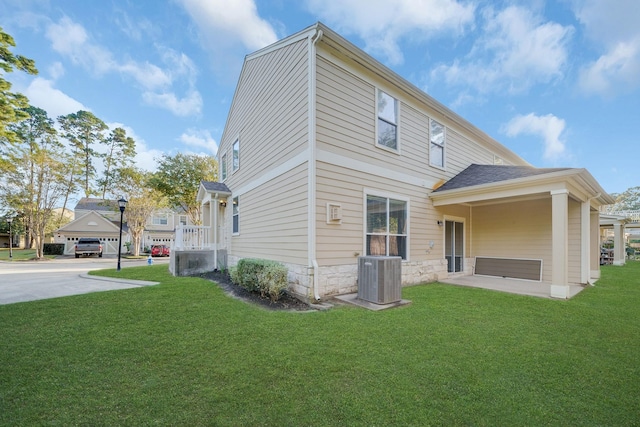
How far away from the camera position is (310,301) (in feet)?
17.5

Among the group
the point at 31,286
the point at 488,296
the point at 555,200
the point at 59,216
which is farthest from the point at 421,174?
the point at 59,216

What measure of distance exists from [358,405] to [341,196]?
4236mm

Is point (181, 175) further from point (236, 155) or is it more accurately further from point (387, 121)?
point (387, 121)

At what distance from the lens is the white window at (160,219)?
28059 millimetres

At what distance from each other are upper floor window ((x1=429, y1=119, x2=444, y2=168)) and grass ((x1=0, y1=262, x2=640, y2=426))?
504 centimetres

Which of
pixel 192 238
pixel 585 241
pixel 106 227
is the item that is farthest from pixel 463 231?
pixel 106 227

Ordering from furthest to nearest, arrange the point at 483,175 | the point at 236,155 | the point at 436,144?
the point at 236,155, the point at 436,144, the point at 483,175

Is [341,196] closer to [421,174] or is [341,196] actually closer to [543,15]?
[421,174]

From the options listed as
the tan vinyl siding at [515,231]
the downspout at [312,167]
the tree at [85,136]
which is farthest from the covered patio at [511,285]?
the tree at [85,136]

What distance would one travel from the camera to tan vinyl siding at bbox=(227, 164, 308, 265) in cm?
574

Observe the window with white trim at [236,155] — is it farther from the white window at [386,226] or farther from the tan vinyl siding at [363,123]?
the white window at [386,226]

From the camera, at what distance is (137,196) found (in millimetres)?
21859

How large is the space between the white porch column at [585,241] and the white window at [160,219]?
103 feet

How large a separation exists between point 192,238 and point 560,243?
10.5 metres
